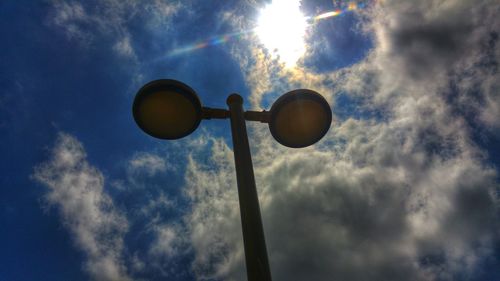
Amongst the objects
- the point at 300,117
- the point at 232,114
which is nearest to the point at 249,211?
the point at 232,114

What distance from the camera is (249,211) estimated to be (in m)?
2.99

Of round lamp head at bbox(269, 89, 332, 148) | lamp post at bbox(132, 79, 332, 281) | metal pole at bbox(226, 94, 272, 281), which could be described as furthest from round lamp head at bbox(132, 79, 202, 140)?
round lamp head at bbox(269, 89, 332, 148)

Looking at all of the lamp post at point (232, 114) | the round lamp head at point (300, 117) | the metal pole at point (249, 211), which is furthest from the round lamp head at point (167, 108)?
the round lamp head at point (300, 117)

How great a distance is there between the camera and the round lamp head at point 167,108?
4156 millimetres

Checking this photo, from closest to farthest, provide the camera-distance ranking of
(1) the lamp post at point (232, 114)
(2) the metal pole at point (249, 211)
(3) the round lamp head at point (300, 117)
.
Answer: (2) the metal pole at point (249, 211)
(1) the lamp post at point (232, 114)
(3) the round lamp head at point (300, 117)

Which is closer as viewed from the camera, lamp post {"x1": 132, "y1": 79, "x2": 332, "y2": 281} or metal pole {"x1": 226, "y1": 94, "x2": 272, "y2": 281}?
metal pole {"x1": 226, "y1": 94, "x2": 272, "y2": 281}

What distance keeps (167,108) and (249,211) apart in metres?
2.22

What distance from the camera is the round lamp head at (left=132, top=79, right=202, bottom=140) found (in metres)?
4.16

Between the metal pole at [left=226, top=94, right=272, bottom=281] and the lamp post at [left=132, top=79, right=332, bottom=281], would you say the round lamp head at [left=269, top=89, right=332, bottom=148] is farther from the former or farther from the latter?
the metal pole at [left=226, top=94, right=272, bottom=281]

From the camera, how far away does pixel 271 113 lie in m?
4.34

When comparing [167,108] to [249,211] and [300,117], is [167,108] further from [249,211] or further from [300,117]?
[249,211]

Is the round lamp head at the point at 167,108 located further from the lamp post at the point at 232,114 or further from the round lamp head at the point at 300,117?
the round lamp head at the point at 300,117

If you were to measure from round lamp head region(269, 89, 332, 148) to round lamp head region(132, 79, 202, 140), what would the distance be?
1.25 metres

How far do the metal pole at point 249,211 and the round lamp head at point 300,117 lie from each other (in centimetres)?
76
